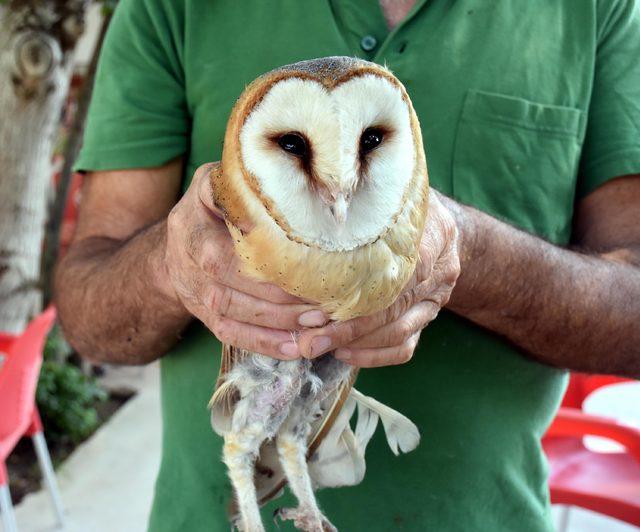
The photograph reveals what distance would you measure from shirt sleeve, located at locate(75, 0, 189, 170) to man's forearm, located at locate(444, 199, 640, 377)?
0.48 meters

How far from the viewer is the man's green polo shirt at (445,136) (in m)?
1.05

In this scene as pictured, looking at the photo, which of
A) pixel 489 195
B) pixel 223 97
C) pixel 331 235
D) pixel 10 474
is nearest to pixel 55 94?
pixel 10 474

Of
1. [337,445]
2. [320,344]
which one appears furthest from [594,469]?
[320,344]

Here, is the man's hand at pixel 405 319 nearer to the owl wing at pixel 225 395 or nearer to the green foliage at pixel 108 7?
the owl wing at pixel 225 395

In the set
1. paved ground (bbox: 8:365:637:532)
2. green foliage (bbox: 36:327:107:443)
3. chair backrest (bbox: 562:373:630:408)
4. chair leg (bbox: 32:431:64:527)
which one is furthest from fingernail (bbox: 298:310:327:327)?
green foliage (bbox: 36:327:107:443)

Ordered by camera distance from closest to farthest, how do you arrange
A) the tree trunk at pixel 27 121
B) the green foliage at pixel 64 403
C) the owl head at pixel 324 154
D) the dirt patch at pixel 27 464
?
1. the owl head at pixel 324 154
2. the tree trunk at pixel 27 121
3. the dirt patch at pixel 27 464
4. the green foliage at pixel 64 403

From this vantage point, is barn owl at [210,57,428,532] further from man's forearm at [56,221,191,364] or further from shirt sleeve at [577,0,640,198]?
shirt sleeve at [577,0,640,198]

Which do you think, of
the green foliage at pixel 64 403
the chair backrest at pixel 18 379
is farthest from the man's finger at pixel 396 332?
the green foliage at pixel 64 403

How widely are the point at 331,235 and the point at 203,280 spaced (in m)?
0.17

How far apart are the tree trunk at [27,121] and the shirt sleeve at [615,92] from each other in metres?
2.02

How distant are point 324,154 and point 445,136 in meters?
0.42

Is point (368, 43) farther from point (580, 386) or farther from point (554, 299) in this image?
point (580, 386)

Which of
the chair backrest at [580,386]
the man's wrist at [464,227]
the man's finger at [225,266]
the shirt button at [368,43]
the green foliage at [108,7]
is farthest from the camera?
the green foliage at [108,7]

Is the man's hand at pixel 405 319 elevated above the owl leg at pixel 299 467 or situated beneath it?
elevated above
